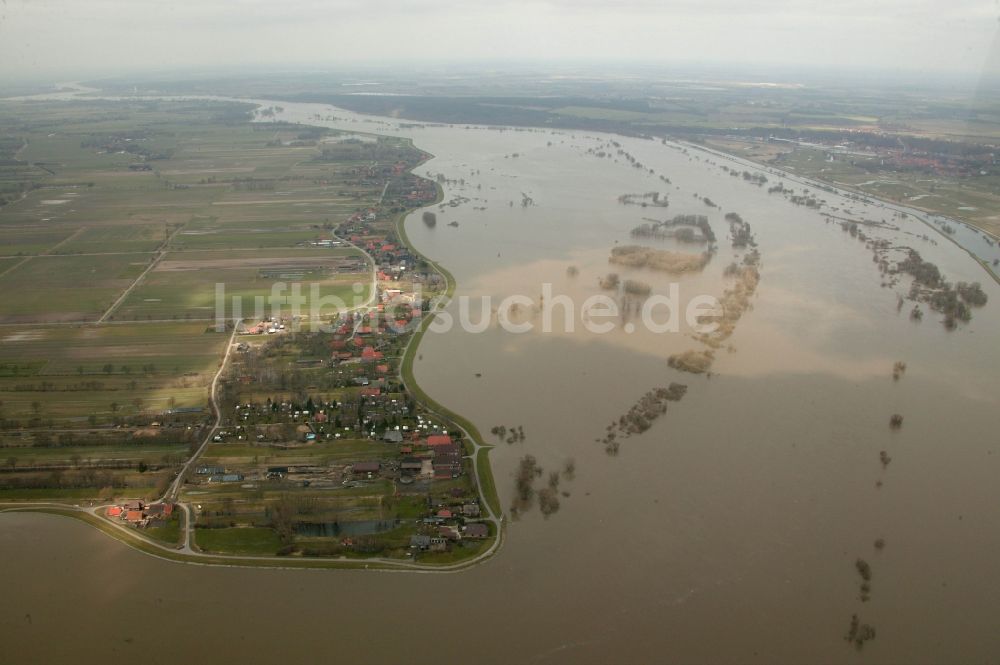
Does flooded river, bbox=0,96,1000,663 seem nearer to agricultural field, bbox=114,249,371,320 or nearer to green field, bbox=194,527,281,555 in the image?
green field, bbox=194,527,281,555

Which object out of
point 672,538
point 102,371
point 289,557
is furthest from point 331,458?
point 102,371

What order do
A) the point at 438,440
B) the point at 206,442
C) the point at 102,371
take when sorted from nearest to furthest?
the point at 438,440, the point at 206,442, the point at 102,371

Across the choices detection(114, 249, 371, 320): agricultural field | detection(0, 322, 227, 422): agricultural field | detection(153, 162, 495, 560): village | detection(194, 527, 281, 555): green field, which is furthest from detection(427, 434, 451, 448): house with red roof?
detection(114, 249, 371, 320): agricultural field

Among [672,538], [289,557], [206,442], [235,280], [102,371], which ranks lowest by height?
[289,557]

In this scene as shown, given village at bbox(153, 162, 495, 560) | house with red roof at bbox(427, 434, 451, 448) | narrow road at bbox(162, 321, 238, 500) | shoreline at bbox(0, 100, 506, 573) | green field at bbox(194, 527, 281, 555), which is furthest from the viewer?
house with red roof at bbox(427, 434, 451, 448)

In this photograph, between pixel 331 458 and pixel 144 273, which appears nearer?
pixel 331 458

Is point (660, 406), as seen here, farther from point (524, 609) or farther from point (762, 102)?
point (762, 102)

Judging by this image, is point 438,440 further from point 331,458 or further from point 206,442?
point 206,442

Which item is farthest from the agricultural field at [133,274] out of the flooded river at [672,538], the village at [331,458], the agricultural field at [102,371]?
the flooded river at [672,538]
